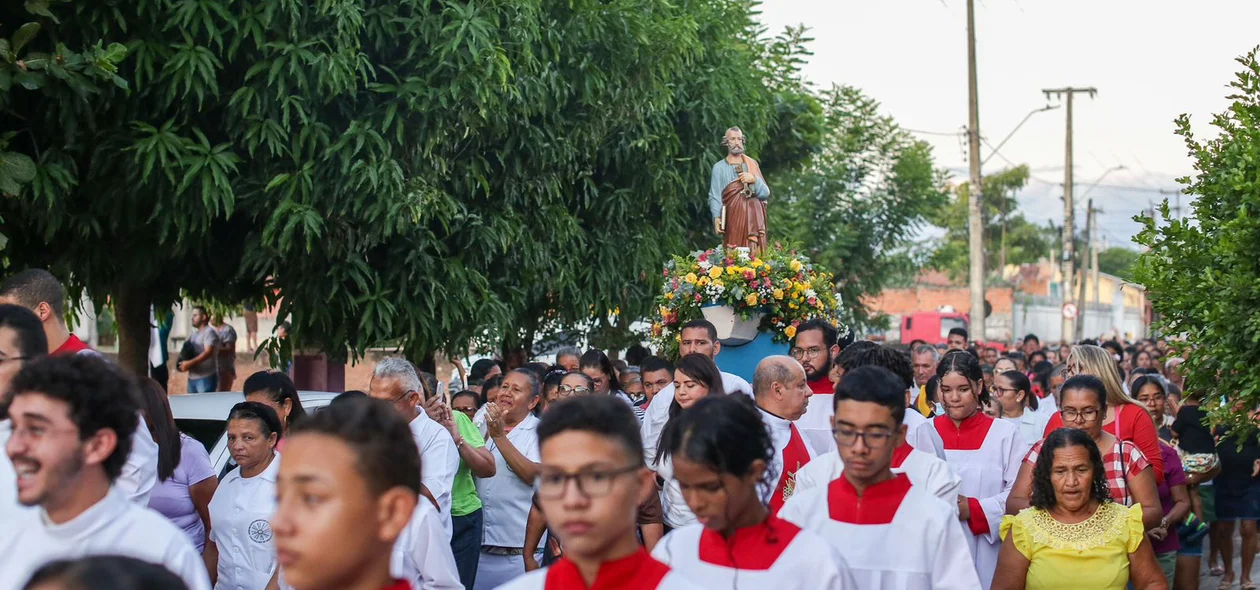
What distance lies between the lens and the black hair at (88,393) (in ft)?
11.2

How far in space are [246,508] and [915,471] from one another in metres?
2.70

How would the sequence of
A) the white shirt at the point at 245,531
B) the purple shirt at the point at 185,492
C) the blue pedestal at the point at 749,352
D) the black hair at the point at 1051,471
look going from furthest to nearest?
the blue pedestal at the point at 749,352 < the purple shirt at the point at 185,492 < the black hair at the point at 1051,471 < the white shirt at the point at 245,531

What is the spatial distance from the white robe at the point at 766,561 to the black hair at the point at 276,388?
3.36 metres

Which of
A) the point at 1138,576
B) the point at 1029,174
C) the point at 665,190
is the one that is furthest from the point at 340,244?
the point at 1029,174

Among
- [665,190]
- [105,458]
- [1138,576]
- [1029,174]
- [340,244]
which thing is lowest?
[1138,576]

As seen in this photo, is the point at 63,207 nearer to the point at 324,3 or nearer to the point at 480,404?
the point at 324,3

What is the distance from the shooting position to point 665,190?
1622 centimetres

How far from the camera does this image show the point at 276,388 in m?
6.60

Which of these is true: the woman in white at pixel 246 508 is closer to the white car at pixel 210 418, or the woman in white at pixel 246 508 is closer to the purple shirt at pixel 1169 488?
the white car at pixel 210 418

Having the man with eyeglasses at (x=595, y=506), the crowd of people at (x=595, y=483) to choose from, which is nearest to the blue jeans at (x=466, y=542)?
the crowd of people at (x=595, y=483)

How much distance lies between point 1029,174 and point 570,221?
63.4 meters

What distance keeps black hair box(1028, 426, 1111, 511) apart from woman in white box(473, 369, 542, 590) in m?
2.72

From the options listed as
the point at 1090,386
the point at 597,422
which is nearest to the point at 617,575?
the point at 597,422

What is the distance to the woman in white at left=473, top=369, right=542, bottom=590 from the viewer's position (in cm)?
752
